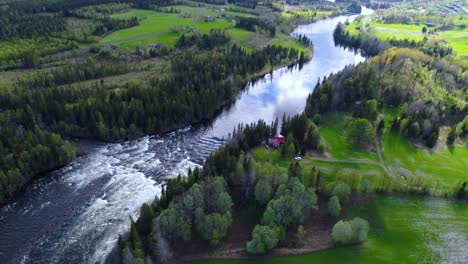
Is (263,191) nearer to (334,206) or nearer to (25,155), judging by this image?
(334,206)

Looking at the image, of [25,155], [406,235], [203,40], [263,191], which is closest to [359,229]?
[406,235]

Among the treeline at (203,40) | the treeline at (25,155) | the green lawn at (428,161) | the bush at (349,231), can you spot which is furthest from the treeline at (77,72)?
the bush at (349,231)

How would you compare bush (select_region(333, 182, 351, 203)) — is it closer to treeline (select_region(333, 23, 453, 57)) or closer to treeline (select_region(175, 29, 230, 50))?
treeline (select_region(175, 29, 230, 50))

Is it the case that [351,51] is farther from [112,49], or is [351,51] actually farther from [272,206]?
[272,206]

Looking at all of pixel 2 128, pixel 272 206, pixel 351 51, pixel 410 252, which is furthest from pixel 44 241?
pixel 351 51

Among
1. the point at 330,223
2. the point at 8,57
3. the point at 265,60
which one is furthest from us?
the point at 265,60

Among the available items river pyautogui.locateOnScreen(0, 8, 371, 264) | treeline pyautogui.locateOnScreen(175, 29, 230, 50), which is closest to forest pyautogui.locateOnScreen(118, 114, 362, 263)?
river pyautogui.locateOnScreen(0, 8, 371, 264)

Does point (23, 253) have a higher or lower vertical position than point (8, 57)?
lower
